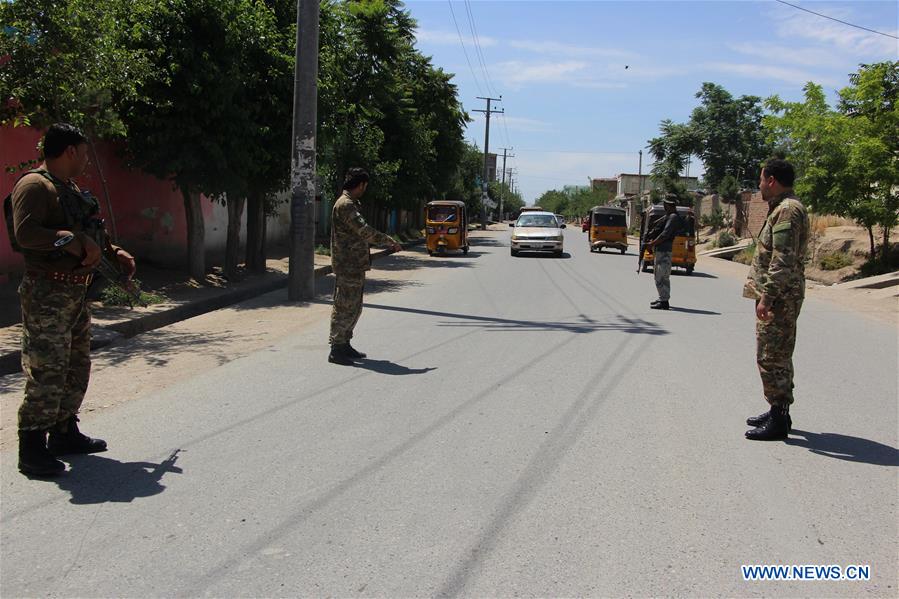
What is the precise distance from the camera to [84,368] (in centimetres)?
453

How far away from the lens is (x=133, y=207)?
14.9m

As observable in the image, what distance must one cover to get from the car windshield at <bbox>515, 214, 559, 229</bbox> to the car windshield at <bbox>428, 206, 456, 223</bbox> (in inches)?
107

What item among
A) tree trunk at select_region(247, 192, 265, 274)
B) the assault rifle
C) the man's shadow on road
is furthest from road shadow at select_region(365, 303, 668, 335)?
tree trunk at select_region(247, 192, 265, 274)

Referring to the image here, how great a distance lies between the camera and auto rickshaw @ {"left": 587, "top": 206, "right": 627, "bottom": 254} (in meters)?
32.1

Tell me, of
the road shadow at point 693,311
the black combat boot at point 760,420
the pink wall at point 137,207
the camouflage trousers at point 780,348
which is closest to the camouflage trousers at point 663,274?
the road shadow at point 693,311

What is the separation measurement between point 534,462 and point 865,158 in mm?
17416

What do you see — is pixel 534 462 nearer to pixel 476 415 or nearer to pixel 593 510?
pixel 593 510

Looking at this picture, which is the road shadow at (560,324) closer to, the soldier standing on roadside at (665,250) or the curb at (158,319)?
the soldier standing on roadside at (665,250)

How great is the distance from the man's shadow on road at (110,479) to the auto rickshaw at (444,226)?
74.7 ft

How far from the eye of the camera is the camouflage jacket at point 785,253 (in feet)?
16.3

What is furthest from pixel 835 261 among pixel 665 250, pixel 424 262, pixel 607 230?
pixel 424 262

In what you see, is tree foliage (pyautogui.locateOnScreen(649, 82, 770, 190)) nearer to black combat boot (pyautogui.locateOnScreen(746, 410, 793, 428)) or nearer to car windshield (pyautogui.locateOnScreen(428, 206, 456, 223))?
car windshield (pyautogui.locateOnScreen(428, 206, 456, 223))

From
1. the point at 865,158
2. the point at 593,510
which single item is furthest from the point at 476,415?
the point at 865,158

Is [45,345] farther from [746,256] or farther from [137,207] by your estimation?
[746,256]
